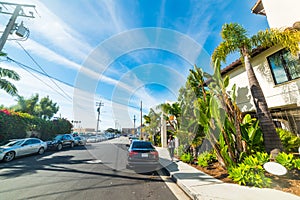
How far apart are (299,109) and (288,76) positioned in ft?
6.04

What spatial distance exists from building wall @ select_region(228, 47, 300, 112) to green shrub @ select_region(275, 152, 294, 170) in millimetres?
3293

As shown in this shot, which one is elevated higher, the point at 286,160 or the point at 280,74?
the point at 280,74

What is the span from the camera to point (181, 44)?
10.3 metres

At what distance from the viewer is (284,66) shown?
6.69 metres

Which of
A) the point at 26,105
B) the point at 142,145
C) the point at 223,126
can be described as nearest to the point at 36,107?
the point at 26,105

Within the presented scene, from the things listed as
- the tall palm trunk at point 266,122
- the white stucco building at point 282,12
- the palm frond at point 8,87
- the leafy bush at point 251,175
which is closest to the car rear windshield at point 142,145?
the leafy bush at point 251,175

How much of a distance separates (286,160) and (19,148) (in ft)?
48.8

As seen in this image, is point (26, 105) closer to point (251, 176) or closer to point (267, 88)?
point (251, 176)

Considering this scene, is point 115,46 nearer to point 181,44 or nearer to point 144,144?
point 181,44

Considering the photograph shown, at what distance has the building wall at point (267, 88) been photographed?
6285 millimetres

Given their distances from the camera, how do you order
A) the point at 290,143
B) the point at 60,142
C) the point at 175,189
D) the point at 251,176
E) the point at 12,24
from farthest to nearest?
the point at 60,142 < the point at 12,24 < the point at 290,143 < the point at 175,189 < the point at 251,176

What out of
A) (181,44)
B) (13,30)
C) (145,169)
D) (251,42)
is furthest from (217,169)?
(13,30)

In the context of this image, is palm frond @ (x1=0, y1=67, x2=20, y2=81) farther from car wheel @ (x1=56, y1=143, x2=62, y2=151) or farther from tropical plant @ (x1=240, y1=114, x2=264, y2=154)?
tropical plant @ (x1=240, y1=114, x2=264, y2=154)

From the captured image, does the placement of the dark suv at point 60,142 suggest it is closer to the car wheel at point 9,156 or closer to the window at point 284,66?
the car wheel at point 9,156
